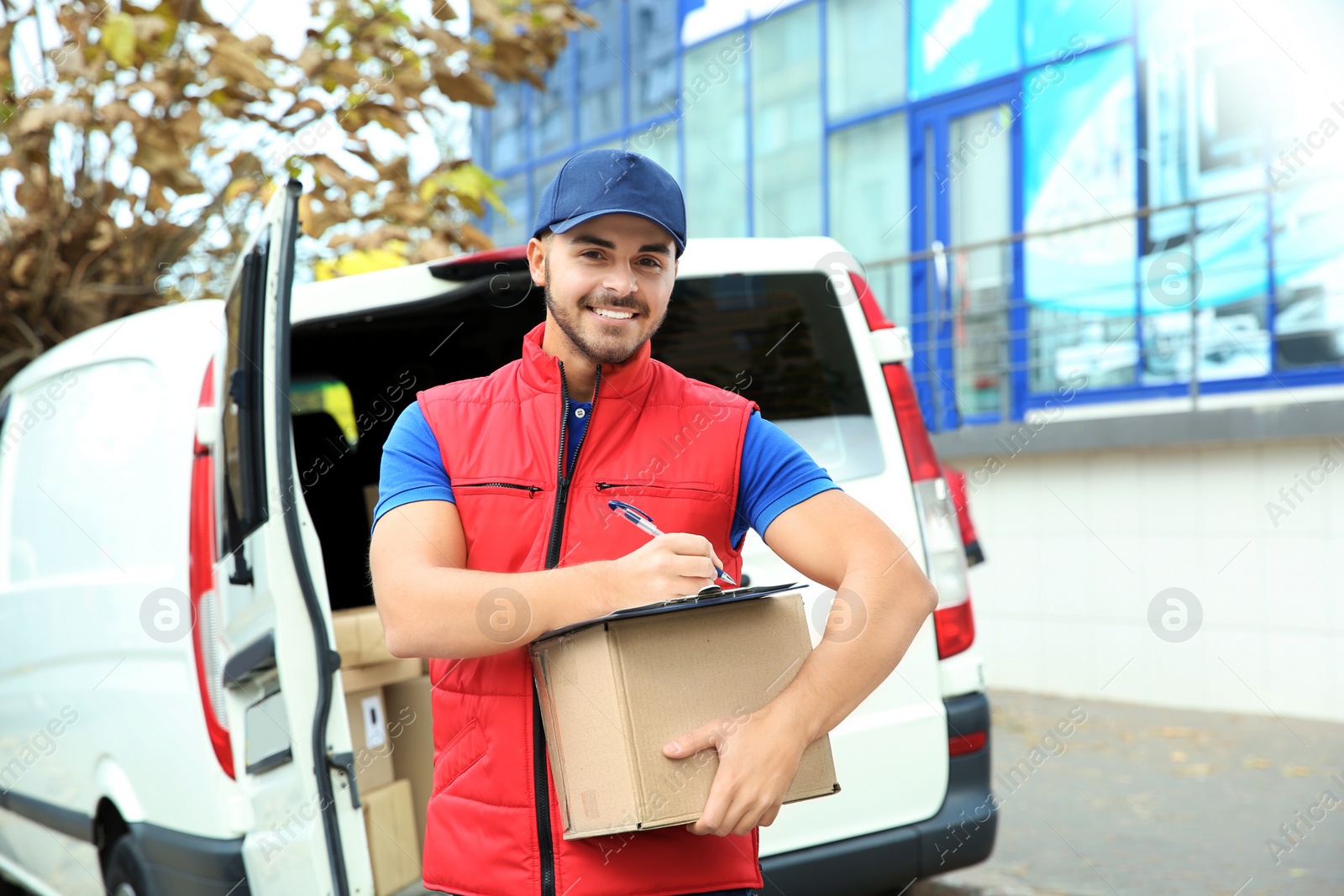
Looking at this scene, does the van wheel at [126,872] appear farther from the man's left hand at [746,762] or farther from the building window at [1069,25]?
the building window at [1069,25]

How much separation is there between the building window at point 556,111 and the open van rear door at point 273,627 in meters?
13.4

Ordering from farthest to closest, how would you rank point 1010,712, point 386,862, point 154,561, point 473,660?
point 1010,712, point 386,862, point 154,561, point 473,660

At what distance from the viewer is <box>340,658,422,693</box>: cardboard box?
3719mm

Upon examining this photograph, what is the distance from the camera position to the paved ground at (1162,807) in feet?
14.7

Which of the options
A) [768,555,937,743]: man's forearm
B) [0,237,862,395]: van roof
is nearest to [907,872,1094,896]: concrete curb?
[0,237,862,395]: van roof

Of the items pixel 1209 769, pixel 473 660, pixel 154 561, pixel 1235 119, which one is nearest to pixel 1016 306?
pixel 1235 119

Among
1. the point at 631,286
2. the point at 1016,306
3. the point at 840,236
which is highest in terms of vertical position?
the point at 840,236

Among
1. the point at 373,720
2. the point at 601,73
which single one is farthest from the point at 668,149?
the point at 373,720

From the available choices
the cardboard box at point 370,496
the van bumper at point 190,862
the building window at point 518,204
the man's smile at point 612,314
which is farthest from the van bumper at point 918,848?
the building window at point 518,204

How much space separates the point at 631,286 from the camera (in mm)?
1669

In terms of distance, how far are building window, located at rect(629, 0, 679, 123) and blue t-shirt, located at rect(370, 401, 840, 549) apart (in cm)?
1226

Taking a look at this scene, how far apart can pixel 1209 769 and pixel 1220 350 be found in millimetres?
3339

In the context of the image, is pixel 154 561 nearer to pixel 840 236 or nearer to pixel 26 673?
pixel 26 673

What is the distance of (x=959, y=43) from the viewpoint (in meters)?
10.4
